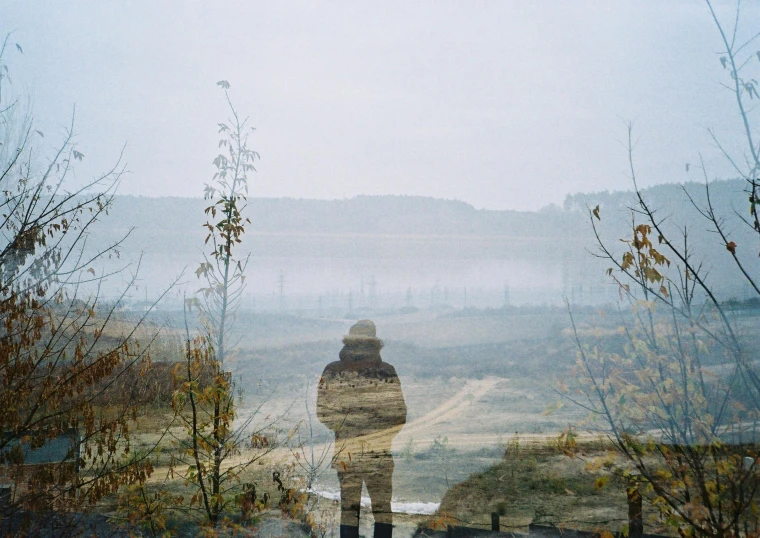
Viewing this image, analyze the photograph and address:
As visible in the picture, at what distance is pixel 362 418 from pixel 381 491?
1.40 feet

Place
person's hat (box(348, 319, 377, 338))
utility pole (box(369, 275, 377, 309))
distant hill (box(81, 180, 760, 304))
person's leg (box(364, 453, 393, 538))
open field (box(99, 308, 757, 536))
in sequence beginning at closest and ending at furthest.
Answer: open field (box(99, 308, 757, 536)) → person's leg (box(364, 453, 393, 538)) → distant hill (box(81, 180, 760, 304)) → person's hat (box(348, 319, 377, 338)) → utility pole (box(369, 275, 377, 309))

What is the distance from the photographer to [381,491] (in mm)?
3387

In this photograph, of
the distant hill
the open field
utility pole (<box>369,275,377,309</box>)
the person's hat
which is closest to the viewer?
the open field

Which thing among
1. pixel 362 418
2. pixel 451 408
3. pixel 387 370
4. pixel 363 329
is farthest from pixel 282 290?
pixel 451 408

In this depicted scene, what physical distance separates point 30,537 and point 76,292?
1.33 m

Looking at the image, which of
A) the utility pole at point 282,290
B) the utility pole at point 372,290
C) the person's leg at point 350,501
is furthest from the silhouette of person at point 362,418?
the utility pole at point 282,290

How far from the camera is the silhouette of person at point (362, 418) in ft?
11.2

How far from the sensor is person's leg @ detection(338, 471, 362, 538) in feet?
11.2

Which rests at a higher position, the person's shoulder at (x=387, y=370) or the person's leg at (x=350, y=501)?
the person's shoulder at (x=387, y=370)

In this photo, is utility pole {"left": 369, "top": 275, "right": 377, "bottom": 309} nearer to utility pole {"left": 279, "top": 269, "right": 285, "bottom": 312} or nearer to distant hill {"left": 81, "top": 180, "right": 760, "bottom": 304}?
distant hill {"left": 81, "top": 180, "right": 760, "bottom": 304}

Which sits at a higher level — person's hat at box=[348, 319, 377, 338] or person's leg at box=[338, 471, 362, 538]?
person's hat at box=[348, 319, 377, 338]

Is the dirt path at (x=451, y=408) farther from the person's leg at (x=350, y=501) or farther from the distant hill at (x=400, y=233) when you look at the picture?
the distant hill at (x=400, y=233)

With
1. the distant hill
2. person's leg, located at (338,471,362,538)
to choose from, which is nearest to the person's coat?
person's leg, located at (338,471,362,538)

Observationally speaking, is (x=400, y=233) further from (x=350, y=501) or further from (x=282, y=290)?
(x=350, y=501)
